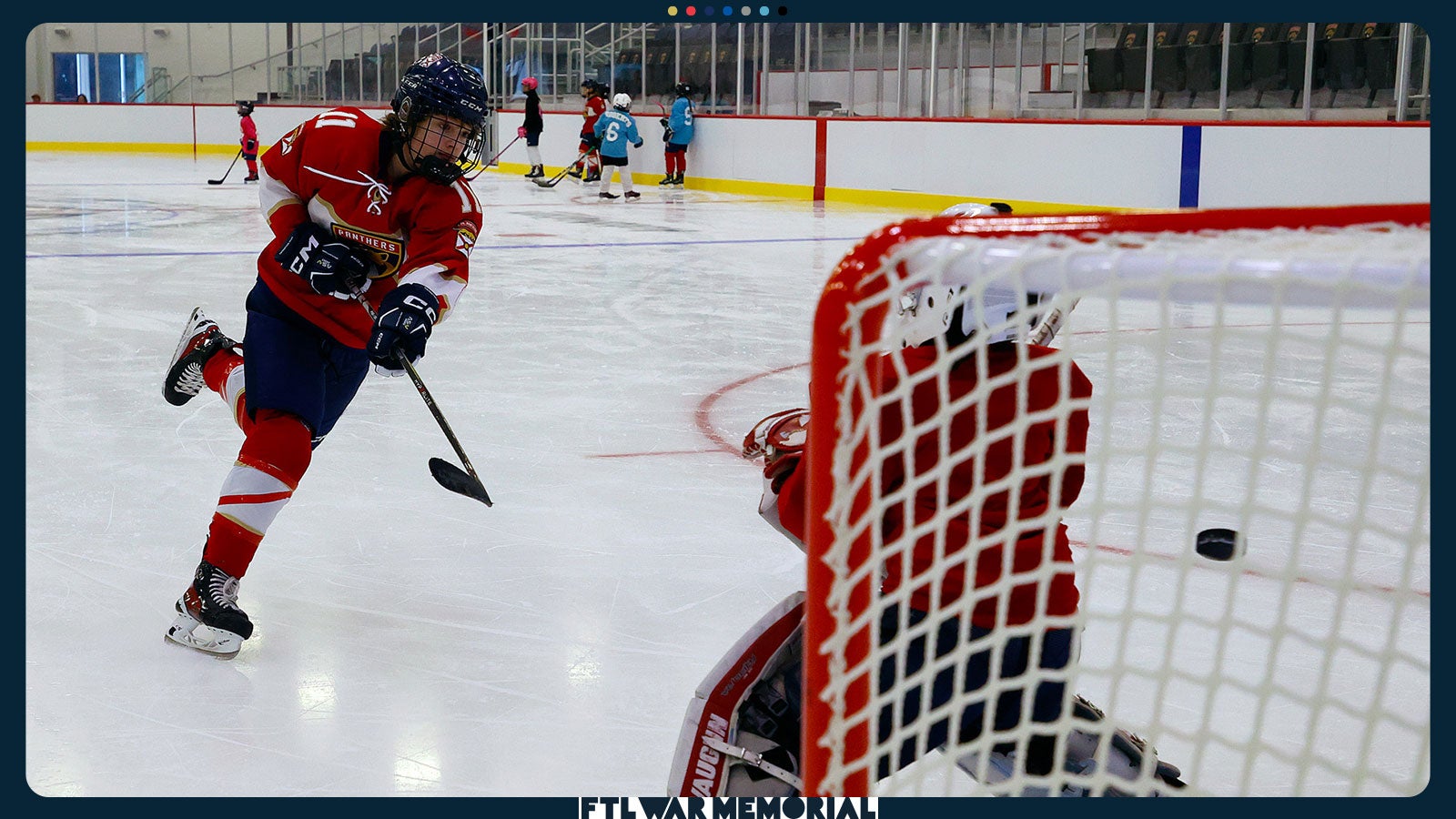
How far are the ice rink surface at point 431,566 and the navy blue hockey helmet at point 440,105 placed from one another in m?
0.75

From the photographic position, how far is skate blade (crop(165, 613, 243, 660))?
7.46 feet

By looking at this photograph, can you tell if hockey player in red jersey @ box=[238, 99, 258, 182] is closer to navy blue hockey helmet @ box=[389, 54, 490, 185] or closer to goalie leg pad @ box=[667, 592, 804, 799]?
navy blue hockey helmet @ box=[389, 54, 490, 185]

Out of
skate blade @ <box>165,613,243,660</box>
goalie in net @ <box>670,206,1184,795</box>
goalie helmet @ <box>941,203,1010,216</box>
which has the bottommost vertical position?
skate blade @ <box>165,613,243,660</box>

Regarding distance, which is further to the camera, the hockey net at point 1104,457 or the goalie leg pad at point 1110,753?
the goalie leg pad at point 1110,753

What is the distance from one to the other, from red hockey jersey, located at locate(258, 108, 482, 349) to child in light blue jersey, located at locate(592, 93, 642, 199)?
9879 millimetres

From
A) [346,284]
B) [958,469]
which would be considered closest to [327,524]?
[346,284]

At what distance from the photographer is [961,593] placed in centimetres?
139

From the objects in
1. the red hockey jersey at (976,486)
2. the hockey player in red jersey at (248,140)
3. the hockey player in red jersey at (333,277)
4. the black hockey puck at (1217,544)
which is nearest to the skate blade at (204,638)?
the hockey player in red jersey at (333,277)

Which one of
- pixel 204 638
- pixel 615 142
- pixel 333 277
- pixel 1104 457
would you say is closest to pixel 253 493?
pixel 204 638

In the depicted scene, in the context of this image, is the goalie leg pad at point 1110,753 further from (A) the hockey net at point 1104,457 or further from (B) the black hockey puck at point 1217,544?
(B) the black hockey puck at point 1217,544

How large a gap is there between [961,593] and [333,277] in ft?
4.50

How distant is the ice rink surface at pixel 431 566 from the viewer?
6.38 ft

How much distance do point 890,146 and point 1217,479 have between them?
8.40 meters

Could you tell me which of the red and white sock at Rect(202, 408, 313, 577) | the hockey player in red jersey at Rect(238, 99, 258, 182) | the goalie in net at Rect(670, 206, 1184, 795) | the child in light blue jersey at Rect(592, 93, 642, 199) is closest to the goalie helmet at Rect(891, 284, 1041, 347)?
the goalie in net at Rect(670, 206, 1184, 795)
